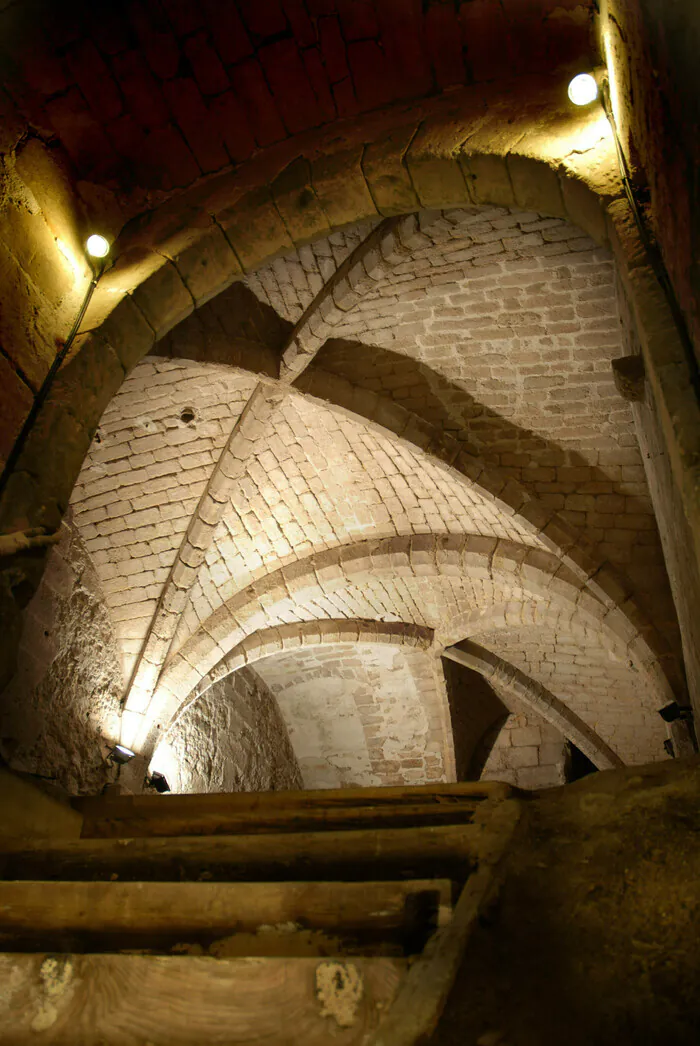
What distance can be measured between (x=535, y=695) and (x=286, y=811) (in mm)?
6873

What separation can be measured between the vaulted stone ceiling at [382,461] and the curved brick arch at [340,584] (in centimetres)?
2

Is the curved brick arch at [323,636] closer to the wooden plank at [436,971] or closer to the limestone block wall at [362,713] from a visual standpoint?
the limestone block wall at [362,713]

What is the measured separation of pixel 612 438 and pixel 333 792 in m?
3.90

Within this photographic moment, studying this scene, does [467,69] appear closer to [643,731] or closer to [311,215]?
[311,215]

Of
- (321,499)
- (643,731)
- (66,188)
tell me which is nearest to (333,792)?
(66,188)

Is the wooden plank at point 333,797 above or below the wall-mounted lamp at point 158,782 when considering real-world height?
below

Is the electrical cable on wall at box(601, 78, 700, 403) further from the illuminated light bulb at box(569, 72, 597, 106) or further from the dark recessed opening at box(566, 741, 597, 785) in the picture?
the dark recessed opening at box(566, 741, 597, 785)

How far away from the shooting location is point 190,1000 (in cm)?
180

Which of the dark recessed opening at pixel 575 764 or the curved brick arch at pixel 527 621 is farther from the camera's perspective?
the dark recessed opening at pixel 575 764

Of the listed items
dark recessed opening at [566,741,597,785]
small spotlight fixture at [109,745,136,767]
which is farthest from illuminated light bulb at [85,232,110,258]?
dark recessed opening at [566,741,597,785]

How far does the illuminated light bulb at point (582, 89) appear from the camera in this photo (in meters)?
3.44

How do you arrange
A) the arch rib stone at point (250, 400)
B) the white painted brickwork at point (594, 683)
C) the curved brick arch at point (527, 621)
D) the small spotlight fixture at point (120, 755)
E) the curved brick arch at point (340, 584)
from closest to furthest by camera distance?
the arch rib stone at point (250, 400), the small spotlight fixture at point (120, 755), the curved brick arch at point (340, 584), the curved brick arch at point (527, 621), the white painted brickwork at point (594, 683)

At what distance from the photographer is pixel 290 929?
195 centimetres

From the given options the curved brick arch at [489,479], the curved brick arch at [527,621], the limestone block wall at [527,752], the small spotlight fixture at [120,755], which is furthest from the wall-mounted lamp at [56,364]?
the limestone block wall at [527,752]
